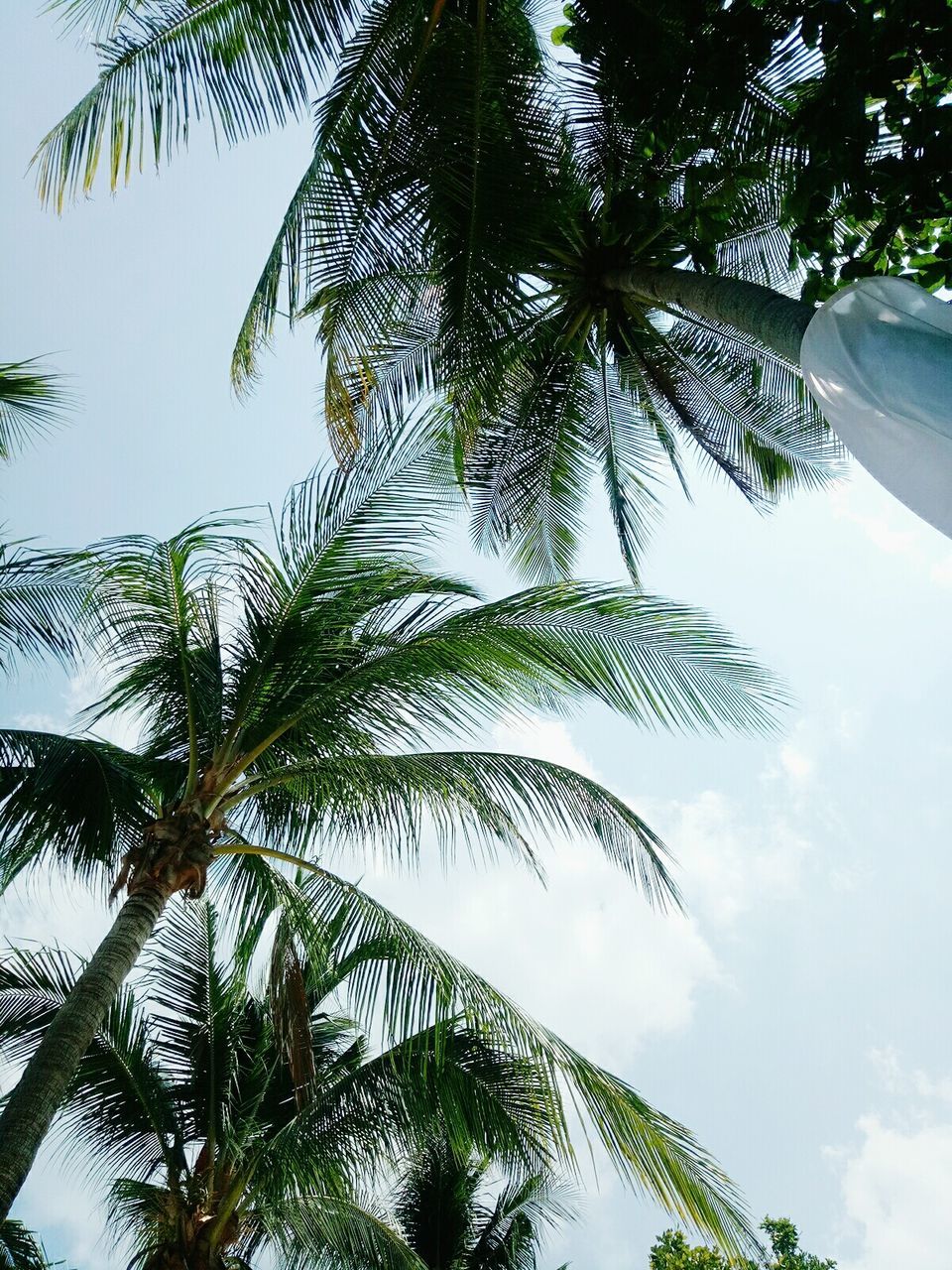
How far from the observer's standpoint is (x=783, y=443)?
24.5 ft

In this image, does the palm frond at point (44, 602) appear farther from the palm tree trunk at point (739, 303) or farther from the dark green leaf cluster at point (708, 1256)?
the dark green leaf cluster at point (708, 1256)

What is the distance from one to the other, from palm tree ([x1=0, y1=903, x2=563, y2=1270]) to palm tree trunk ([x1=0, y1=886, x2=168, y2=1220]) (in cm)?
112

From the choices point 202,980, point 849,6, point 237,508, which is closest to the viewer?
point 849,6

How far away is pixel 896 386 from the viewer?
5.89 feet

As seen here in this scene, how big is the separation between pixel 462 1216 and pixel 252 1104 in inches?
171

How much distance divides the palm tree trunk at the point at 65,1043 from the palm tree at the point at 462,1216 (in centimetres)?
704

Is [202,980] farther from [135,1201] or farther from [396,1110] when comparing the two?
[396,1110]

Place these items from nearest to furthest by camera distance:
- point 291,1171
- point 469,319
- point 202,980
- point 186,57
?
point 469,319 < point 186,57 < point 291,1171 < point 202,980

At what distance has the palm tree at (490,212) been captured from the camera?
4320 mm

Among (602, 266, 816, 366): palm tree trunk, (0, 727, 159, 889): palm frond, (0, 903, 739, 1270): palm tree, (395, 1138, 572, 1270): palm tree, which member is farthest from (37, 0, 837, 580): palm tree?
(395, 1138, 572, 1270): palm tree

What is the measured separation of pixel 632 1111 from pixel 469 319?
425 centimetres

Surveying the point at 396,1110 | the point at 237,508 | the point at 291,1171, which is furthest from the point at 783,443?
the point at 291,1171

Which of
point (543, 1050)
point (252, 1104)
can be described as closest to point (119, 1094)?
point (252, 1104)

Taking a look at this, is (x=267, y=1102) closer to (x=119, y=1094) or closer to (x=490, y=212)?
(x=119, y=1094)
